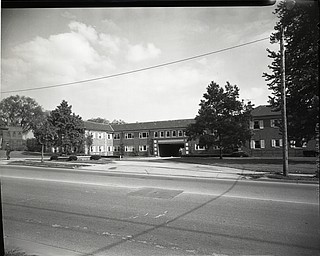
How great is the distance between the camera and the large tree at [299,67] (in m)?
1.78

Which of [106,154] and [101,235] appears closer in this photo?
[101,235]

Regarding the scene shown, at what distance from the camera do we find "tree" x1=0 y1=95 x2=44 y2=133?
218 cm

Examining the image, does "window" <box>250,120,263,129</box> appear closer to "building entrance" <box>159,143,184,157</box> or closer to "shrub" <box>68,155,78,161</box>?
"shrub" <box>68,155,78,161</box>

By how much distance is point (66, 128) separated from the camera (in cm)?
277

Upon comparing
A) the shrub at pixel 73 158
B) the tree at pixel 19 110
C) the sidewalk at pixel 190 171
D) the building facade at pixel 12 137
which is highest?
the tree at pixel 19 110

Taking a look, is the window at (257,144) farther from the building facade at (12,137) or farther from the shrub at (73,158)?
the building facade at (12,137)

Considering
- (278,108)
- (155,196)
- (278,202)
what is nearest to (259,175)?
(278,202)

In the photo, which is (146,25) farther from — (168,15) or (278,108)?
(278,108)

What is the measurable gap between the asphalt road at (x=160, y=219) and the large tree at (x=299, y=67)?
2.38 feet

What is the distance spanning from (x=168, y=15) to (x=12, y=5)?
1.35m

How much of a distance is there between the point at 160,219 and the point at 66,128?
164 centimetres

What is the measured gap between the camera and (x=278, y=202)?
2902 millimetres

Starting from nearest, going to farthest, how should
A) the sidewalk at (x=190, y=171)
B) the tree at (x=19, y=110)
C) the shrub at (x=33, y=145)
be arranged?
1. the tree at (x=19, y=110)
2. the sidewalk at (x=190, y=171)
3. the shrub at (x=33, y=145)

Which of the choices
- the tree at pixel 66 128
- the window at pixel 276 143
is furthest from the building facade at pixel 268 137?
the tree at pixel 66 128
